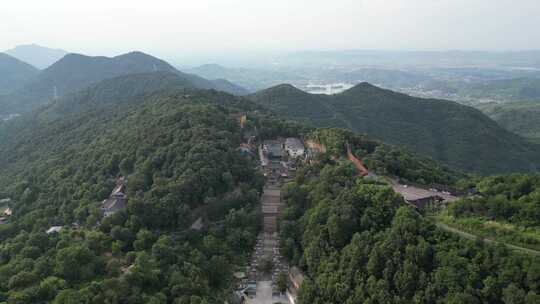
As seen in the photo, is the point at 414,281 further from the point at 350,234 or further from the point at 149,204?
the point at 149,204

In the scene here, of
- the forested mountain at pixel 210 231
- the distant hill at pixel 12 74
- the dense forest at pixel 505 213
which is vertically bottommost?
the forested mountain at pixel 210 231

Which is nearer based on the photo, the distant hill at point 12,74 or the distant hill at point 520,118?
the distant hill at point 520,118

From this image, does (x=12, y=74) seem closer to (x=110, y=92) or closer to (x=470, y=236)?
(x=110, y=92)

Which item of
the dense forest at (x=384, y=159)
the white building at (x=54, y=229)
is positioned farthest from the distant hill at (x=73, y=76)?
the white building at (x=54, y=229)

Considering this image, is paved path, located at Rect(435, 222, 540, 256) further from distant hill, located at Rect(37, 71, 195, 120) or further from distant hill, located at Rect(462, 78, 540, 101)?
distant hill, located at Rect(462, 78, 540, 101)

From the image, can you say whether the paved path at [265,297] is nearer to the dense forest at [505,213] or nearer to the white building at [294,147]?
the dense forest at [505,213]

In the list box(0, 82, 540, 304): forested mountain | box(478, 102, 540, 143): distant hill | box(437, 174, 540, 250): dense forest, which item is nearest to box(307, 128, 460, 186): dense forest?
box(0, 82, 540, 304): forested mountain

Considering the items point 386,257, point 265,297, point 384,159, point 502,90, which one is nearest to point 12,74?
point 384,159
